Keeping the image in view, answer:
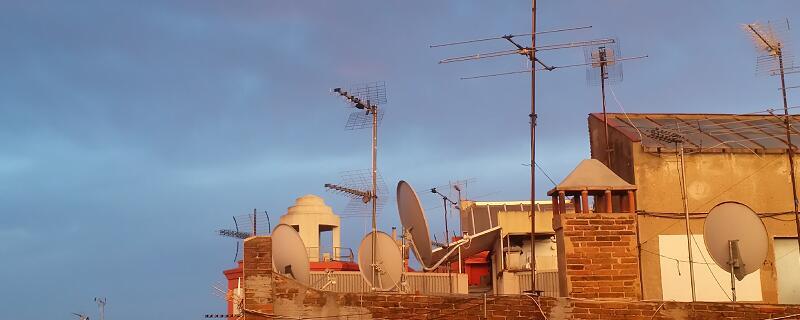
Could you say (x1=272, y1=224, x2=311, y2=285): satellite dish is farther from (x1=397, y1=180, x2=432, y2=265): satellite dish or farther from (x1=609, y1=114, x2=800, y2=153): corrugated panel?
(x1=609, y1=114, x2=800, y2=153): corrugated panel

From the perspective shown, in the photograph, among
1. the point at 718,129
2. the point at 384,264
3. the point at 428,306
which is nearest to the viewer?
the point at 428,306

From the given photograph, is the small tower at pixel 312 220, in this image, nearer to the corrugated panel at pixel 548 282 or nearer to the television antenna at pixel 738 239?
the corrugated panel at pixel 548 282

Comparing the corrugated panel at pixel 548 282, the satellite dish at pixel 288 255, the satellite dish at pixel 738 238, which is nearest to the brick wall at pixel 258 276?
the satellite dish at pixel 288 255

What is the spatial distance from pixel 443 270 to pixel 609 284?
23690 millimetres

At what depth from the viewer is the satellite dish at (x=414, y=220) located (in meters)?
16.6

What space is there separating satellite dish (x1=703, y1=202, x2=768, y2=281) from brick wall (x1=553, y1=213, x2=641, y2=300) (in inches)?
49.8

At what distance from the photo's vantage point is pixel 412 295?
15016mm

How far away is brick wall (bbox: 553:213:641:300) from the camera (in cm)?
1496

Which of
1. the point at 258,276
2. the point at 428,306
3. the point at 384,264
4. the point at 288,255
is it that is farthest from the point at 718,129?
the point at 258,276

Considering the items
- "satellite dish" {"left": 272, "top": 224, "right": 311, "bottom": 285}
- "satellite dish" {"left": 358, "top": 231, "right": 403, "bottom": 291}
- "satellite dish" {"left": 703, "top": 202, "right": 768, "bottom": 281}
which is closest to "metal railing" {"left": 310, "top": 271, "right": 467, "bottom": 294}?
"satellite dish" {"left": 272, "top": 224, "right": 311, "bottom": 285}

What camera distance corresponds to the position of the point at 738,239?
14.8 meters

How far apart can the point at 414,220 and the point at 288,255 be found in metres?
2.27

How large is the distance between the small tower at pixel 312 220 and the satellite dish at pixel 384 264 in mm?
23257

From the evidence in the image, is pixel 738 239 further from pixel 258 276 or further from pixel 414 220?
pixel 258 276
